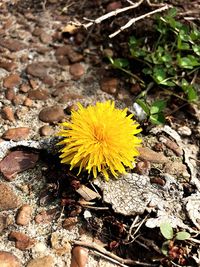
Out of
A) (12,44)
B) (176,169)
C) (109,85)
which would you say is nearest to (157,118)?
(176,169)

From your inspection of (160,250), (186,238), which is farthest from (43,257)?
(186,238)

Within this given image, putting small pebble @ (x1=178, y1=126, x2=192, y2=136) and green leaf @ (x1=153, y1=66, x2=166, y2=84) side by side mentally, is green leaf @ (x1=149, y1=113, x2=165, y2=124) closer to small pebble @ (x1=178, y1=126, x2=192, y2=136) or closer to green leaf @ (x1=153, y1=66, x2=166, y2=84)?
small pebble @ (x1=178, y1=126, x2=192, y2=136)

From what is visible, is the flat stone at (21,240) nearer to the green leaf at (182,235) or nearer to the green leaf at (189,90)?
the green leaf at (182,235)

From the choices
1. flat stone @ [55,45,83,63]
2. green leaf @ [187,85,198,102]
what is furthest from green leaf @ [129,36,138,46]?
→ green leaf @ [187,85,198,102]

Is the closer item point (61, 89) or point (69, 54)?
point (61, 89)

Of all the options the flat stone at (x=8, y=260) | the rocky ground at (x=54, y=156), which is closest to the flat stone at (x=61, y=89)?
the rocky ground at (x=54, y=156)

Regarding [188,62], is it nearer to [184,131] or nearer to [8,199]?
[184,131]
